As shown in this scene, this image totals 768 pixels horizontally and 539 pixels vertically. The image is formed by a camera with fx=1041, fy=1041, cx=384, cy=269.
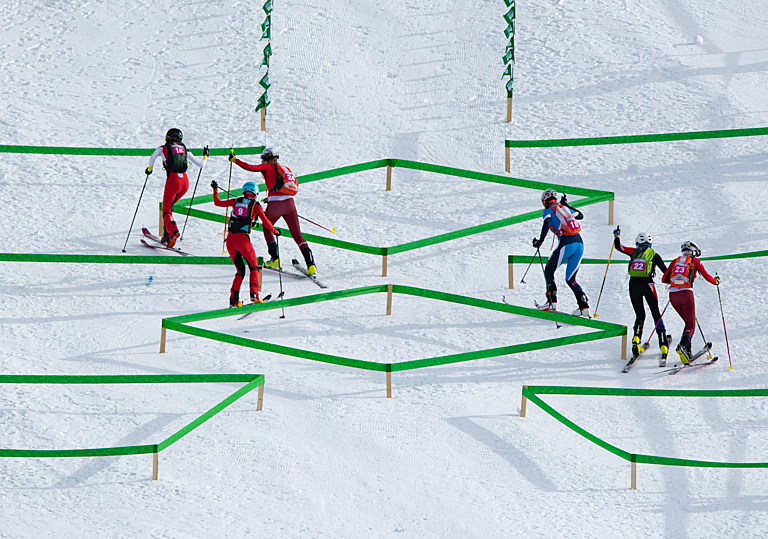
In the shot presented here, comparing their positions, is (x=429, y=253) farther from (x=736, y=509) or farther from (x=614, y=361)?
(x=736, y=509)

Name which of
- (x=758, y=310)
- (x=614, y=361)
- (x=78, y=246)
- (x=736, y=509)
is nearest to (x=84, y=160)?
(x=78, y=246)

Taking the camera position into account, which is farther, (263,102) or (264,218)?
(263,102)

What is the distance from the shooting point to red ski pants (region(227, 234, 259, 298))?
12750 mm

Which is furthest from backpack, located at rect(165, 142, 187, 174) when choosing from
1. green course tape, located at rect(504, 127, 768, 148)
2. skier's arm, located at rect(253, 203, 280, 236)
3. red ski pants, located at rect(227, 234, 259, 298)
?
green course tape, located at rect(504, 127, 768, 148)

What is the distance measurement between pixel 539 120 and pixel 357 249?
18.9 feet

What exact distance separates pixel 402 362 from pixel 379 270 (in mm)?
2843

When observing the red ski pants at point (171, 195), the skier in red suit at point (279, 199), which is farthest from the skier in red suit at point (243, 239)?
the red ski pants at point (171, 195)

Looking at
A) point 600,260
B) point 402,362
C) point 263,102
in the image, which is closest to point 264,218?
point 402,362

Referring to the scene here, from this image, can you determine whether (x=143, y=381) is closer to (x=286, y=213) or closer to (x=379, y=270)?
(x=286, y=213)

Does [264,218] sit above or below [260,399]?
above

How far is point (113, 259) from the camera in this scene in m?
12.8

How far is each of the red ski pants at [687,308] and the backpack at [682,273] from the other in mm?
102

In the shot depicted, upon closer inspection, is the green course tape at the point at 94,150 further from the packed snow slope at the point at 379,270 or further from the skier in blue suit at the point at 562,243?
the skier in blue suit at the point at 562,243

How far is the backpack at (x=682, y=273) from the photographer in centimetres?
1195
